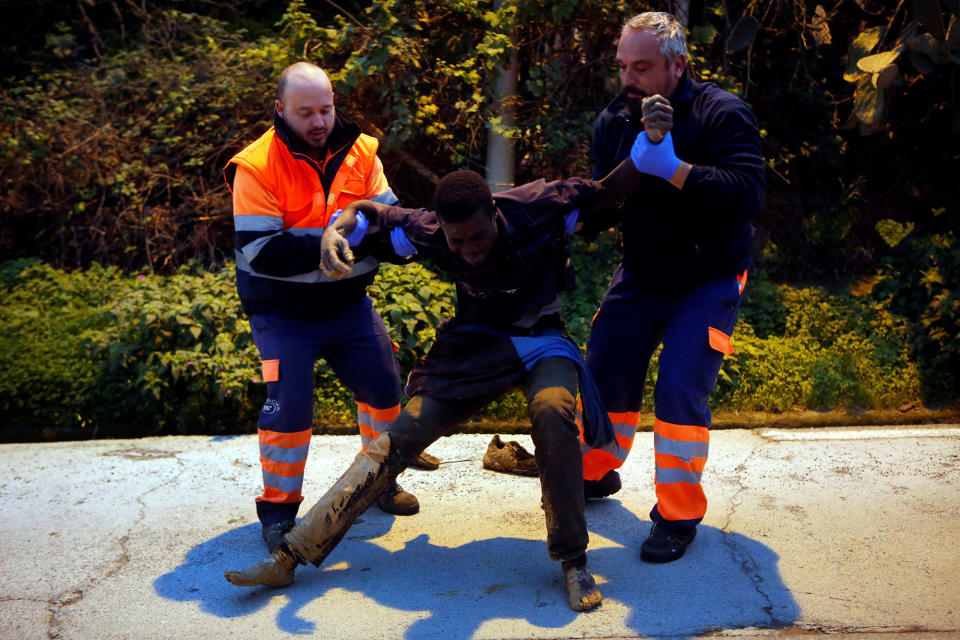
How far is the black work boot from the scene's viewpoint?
4133 millimetres

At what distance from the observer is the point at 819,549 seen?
12.0 ft

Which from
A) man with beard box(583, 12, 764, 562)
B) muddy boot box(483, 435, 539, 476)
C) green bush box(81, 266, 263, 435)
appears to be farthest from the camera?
green bush box(81, 266, 263, 435)

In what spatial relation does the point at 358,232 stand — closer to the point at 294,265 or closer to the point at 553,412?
the point at 294,265

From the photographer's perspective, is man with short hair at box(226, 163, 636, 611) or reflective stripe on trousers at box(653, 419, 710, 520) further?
reflective stripe on trousers at box(653, 419, 710, 520)

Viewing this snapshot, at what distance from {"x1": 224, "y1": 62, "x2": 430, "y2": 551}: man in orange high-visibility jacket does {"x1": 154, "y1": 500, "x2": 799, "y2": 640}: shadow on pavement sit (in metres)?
0.28

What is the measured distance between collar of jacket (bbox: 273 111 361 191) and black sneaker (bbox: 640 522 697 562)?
1900 mm

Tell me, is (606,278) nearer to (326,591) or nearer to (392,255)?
Answer: (392,255)

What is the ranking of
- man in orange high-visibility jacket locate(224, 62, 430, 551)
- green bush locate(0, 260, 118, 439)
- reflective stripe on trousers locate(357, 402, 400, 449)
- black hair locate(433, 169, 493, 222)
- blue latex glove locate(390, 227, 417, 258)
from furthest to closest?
green bush locate(0, 260, 118, 439)
reflective stripe on trousers locate(357, 402, 400, 449)
man in orange high-visibility jacket locate(224, 62, 430, 551)
blue latex glove locate(390, 227, 417, 258)
black hair locate(433, 169, 493, 222)

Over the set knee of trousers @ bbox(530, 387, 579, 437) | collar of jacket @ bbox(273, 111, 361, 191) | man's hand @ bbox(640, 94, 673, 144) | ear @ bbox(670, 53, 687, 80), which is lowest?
knee of trousers @ bbox(530, 387, 579, 437)

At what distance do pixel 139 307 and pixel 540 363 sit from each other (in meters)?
2.99

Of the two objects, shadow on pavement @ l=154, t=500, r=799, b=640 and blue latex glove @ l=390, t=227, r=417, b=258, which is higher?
blue latex glove @ l=390, t=227, r=417, b=258

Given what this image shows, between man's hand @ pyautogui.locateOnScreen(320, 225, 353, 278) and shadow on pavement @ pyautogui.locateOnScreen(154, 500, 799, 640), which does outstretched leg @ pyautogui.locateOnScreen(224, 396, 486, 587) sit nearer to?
shadow on pavement @ pyautogui.locateOnScreen(154, 500, 799, 640)

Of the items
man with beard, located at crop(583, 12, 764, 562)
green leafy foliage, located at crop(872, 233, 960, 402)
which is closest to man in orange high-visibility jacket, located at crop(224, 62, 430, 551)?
man with beard, located at crop(583, 12, 764, 562)

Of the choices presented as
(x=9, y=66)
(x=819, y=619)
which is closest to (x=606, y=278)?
(x=819, y=619)
